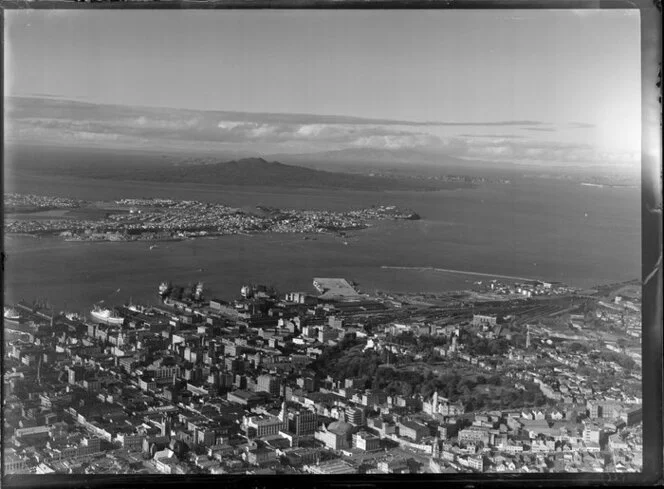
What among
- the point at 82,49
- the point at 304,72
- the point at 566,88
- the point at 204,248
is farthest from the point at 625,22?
the point at 82,49

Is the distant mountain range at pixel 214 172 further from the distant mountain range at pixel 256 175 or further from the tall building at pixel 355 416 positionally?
the tall building at pixel 355 416

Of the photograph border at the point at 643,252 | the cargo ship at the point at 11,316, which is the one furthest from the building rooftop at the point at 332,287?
the cargo ship at the point at 11,316

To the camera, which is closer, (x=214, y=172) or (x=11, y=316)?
(x=11, y=316)

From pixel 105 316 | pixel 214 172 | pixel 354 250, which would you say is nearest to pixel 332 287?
pixel 354 250

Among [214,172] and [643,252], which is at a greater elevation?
[214,172]

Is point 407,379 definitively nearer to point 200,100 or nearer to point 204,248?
point 204,248

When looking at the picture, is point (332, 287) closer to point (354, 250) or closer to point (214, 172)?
point (354, 250)
